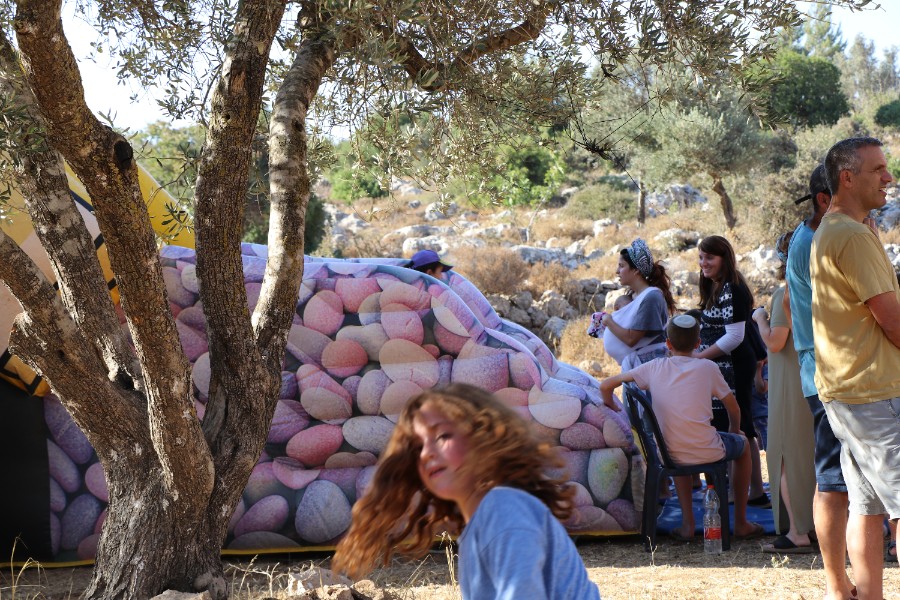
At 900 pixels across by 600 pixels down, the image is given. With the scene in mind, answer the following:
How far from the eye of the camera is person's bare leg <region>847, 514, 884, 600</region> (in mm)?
3180

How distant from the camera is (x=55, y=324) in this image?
11.3 feet

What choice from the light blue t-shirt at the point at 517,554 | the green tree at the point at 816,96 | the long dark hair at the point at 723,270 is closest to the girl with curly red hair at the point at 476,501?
the light blue t-shirt at the point at 517,554

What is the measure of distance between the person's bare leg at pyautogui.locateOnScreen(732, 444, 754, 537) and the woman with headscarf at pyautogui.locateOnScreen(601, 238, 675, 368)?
31.8 inches

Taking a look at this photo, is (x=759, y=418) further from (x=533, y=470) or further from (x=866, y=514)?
(x=533, y=470)

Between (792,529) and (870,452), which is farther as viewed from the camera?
(792,529)

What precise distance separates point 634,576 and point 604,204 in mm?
23949

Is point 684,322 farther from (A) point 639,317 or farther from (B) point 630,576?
(B) point 630,576

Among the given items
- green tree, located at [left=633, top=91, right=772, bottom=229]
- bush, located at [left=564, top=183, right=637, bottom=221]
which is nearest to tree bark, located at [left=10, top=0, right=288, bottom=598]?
green tree, located at [left=633, top=91, right=772, bottom=229]

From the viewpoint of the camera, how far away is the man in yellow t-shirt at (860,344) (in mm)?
3033

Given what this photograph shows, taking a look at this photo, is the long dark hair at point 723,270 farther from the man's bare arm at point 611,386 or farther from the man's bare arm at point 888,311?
the man's bare arm at point 888,311

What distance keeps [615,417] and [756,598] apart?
5.15 feet

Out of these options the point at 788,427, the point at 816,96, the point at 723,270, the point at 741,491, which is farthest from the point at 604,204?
the point at 788,427

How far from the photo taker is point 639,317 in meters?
5.68

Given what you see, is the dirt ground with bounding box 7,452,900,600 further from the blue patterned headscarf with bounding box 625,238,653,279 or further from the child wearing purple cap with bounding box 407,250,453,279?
the child wearing purple cap with bounding box 407,250,453,279
